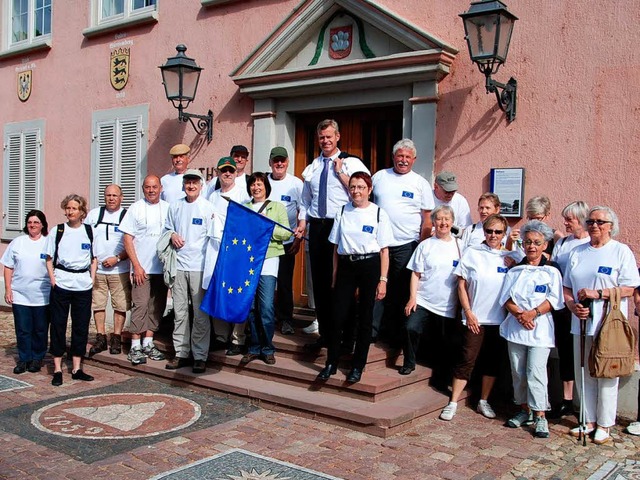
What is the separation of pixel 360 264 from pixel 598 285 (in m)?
1.74

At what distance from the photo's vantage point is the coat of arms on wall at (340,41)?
764cm

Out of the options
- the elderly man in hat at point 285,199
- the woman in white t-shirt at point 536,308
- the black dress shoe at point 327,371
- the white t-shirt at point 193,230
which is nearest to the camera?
the woman in white t-shirt at point 536,308

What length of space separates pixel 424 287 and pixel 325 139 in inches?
59.2

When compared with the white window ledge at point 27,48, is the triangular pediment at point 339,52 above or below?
below

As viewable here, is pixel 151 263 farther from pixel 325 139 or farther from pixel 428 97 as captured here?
pixel 428 97

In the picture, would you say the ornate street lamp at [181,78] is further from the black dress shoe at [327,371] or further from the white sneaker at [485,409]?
the white sneaker at [485,409]

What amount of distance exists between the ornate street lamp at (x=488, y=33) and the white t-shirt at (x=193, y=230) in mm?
2701

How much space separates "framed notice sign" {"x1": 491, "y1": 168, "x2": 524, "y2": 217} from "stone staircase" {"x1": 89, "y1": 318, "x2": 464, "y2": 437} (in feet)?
Answer: 5.46

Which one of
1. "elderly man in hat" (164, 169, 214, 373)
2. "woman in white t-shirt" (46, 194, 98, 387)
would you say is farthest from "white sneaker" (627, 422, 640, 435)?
"woman in white t-shirt" (46, 194, 98, 387)

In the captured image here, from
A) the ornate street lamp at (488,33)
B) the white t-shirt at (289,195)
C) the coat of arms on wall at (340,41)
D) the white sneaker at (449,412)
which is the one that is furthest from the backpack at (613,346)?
the coat of arms on wall at (340,41)

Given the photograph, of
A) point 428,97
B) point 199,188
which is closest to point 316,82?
point 428,97

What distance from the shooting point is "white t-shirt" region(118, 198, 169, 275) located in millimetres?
6977

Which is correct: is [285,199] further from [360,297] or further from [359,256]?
[360,297]

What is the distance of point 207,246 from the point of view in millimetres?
6453
